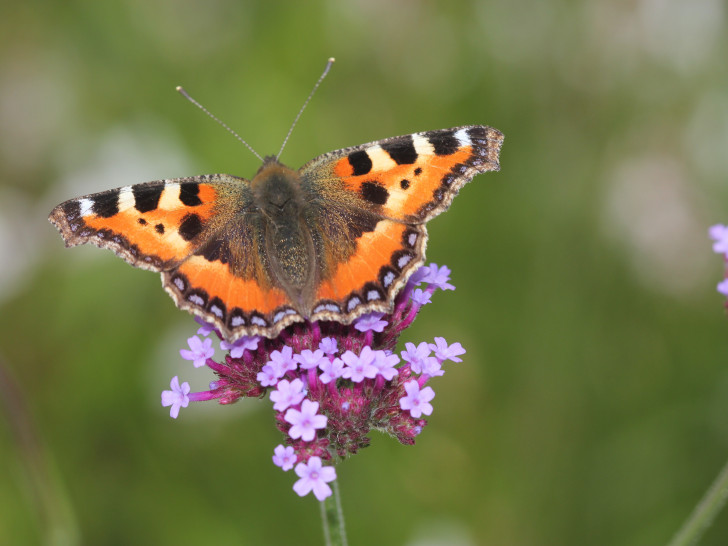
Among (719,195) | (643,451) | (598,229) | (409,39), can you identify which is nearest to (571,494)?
(643,451)

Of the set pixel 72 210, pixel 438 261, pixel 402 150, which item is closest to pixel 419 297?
pixel 402 150

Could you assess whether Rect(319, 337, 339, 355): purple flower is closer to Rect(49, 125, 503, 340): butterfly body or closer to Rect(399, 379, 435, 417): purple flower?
Rect(49, 125, 503, 340): butterfly body

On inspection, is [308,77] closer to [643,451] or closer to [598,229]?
[598,229]

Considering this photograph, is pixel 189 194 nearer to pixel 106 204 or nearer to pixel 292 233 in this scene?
pixel 106 204

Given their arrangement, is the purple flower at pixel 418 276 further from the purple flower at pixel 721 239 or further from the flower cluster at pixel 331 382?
the purple flower at pixel 721 239

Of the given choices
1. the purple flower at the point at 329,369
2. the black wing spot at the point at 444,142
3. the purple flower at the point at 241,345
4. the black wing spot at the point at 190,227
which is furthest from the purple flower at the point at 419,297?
the black wing spot at the point at 190,227

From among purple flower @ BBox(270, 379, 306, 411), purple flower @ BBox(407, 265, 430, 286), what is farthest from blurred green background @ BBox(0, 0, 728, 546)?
purple flower @ BBox(407, 265, 430, 286)
